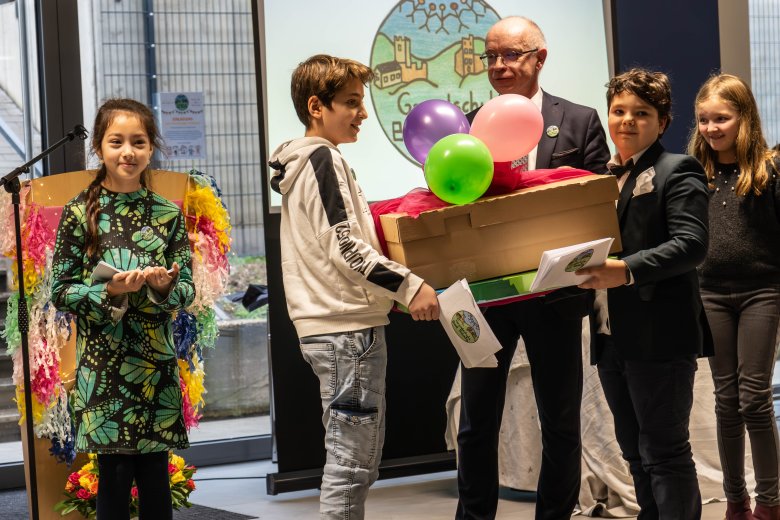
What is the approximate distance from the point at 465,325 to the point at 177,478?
1380 millimetres

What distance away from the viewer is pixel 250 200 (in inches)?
182

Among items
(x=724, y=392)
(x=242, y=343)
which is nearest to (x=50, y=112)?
(x=242, y=343)

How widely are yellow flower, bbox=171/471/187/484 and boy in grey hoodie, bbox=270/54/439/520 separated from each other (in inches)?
39.0

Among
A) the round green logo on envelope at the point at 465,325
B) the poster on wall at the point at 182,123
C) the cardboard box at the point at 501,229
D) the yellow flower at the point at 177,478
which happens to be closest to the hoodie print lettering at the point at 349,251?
the cardboard box at the point at 501,229

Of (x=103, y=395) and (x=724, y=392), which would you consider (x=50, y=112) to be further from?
(x=724, y=392)

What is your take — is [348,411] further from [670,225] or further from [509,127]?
[670,225]

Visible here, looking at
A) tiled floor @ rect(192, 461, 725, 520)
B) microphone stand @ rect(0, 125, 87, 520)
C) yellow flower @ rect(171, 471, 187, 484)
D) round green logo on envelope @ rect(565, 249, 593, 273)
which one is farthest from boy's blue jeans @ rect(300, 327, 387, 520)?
tiled floor @ rect(192, 461, 725, 520)

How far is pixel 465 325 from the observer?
2.34 m

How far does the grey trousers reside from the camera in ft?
10.2

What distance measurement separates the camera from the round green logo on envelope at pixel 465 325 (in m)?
2.32

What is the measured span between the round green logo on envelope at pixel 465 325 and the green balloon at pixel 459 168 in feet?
0.90

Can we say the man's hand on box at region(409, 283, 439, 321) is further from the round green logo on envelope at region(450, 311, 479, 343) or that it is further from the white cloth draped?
the white cloth draped

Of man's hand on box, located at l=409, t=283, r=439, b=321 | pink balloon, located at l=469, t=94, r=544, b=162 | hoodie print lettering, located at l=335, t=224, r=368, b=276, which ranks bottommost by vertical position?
man's hand on box, located at l=409, t=283, r=439, b=321

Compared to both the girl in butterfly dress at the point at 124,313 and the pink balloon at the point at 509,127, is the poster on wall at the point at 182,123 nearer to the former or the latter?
the girl in butterfly dress at the point at 124,313
